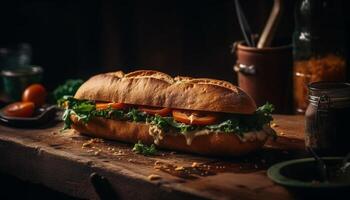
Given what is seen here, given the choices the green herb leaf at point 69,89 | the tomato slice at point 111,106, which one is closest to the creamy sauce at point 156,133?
the tomato slice at point 111,106

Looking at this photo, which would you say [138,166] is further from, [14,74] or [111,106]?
[14,74]

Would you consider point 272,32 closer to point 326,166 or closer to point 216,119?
point 216,119

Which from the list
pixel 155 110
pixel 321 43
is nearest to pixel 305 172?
pixel 155 110

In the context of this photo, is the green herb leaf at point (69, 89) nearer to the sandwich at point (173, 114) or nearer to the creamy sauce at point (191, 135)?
the sandwich at point (173, 114)

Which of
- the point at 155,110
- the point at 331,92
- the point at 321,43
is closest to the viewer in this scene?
the point at 331,92

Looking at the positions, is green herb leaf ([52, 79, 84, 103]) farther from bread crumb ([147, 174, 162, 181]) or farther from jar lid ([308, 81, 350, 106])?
jar lid ([308, 81, 350, 106])

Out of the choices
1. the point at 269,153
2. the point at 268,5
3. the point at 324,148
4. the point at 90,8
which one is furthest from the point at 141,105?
the point at 90,8
